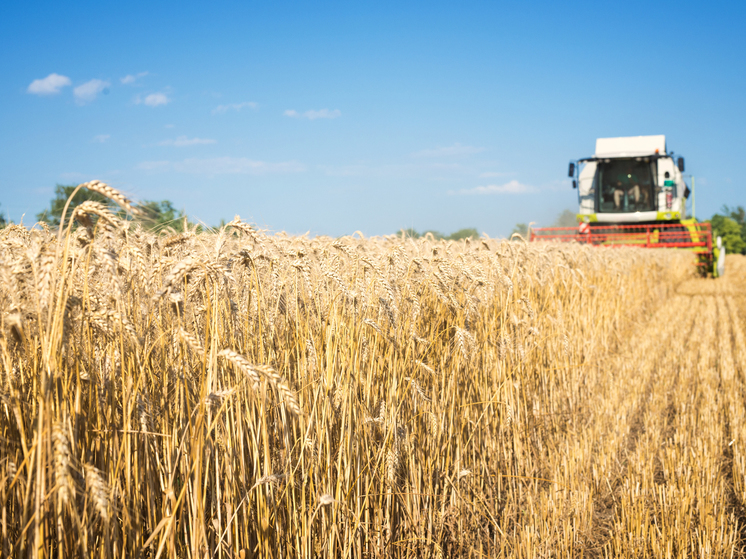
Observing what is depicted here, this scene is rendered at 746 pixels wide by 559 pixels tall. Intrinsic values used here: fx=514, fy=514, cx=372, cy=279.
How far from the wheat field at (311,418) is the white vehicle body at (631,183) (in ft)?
40.9

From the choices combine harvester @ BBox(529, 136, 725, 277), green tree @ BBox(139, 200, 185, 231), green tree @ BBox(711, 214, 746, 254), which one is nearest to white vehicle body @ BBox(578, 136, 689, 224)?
combine harvester @ BBox(529, 136, 725, 277)

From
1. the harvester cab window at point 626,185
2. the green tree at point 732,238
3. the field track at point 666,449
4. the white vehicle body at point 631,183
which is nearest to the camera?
the field track at point 666,449

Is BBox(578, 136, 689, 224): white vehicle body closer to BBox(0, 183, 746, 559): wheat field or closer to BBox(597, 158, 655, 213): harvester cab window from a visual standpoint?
BBox(597, 158, 655, 213): harvester cab window

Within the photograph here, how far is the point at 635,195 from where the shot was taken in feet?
52.0

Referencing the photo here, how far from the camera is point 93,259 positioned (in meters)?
1.52

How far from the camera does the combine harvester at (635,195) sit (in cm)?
1468

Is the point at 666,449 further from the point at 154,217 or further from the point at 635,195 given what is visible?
the point at 635,195

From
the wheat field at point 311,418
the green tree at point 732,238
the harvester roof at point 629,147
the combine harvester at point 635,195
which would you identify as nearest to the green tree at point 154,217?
the wheat field at point 311,418

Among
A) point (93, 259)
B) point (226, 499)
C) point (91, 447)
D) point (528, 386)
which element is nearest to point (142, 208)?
point (93, 259)

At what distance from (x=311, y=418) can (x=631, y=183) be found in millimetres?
16853

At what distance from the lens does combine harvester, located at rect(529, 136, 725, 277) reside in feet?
48.2

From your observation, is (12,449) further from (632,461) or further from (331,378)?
(632,461)

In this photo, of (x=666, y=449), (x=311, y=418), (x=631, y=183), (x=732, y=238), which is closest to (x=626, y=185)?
(x=631, y=183)

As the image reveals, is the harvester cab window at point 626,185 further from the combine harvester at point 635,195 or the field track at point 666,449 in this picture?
the field track at point 666,449
